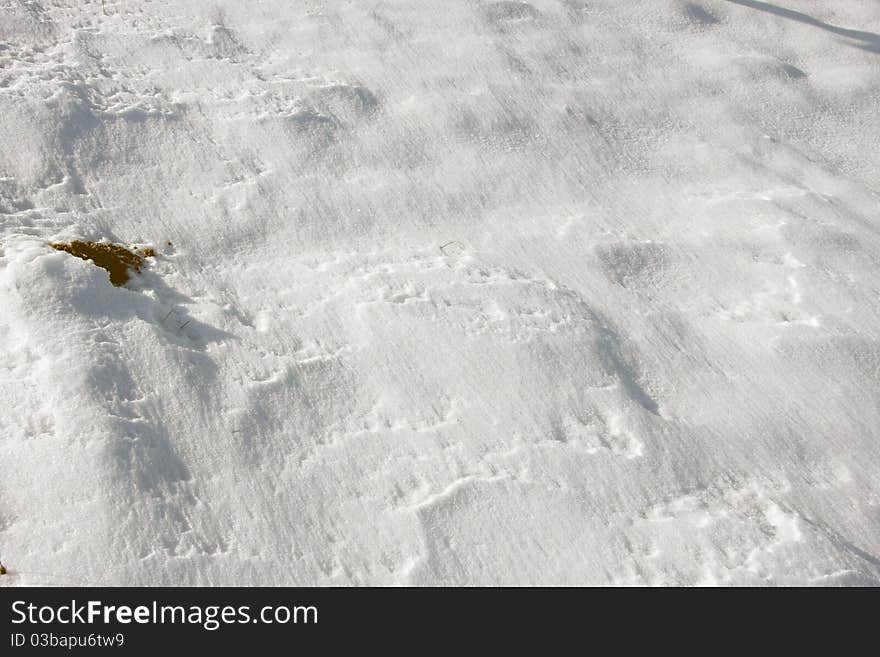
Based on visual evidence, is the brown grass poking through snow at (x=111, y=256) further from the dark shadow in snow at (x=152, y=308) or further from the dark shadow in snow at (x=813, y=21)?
the dark shadow in snow at (x=813, y=21)

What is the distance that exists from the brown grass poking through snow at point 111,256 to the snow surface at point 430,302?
51 mm

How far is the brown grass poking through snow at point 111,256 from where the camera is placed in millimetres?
2324

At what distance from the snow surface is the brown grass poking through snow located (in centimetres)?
5

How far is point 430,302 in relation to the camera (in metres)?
2.44

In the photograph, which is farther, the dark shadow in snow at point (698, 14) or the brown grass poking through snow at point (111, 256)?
the dark shadow in snow at point (698, 14)

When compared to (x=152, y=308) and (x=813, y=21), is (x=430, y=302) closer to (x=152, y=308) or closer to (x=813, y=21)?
(x=152, y=308)

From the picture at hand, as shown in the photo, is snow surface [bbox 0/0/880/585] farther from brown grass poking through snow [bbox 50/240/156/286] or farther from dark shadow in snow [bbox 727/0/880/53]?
dark shadow in snow [bbox 727/0/880/53]

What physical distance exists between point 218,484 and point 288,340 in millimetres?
495

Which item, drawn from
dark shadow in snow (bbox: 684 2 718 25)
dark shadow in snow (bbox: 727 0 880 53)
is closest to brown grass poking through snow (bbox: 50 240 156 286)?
dark shadow in snow (bbox: 684 2 718 25)

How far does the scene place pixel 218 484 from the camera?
1.92 meters

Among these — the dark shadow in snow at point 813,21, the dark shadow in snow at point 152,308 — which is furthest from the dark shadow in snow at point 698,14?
the dark shadow in snow at point 152,308

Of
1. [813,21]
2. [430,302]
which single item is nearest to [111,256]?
[430,302]
